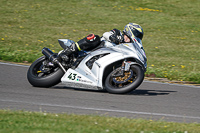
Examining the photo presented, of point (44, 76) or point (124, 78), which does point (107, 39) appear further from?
point (44, 76)

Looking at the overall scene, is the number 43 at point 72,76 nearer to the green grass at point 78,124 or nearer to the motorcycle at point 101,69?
the motorcycle at point 101,69

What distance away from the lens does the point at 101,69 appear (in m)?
7.38

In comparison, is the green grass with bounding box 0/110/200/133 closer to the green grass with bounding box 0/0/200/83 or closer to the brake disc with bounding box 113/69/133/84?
the brake disc with bounding box 113/69/133/84

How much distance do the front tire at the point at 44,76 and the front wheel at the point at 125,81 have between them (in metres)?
1.08

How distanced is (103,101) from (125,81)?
2.36 ft

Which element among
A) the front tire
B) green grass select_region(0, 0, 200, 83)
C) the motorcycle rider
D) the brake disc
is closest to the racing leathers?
the motorcycle rider

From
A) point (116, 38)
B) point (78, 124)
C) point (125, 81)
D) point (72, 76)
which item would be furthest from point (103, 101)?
point (78, 124)

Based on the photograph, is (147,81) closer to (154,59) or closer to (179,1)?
(154,59)

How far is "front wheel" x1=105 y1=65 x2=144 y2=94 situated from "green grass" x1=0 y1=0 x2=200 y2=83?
10.7 ft

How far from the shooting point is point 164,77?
10461 mm

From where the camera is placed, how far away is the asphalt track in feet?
20.0

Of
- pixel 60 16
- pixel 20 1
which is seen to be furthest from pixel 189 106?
pixel 20 1

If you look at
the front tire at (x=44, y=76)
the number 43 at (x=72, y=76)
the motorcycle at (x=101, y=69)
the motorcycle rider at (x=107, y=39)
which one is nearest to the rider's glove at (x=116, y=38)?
the motorcycle rider at (x=107, y=39)

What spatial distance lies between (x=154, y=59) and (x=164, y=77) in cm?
229
